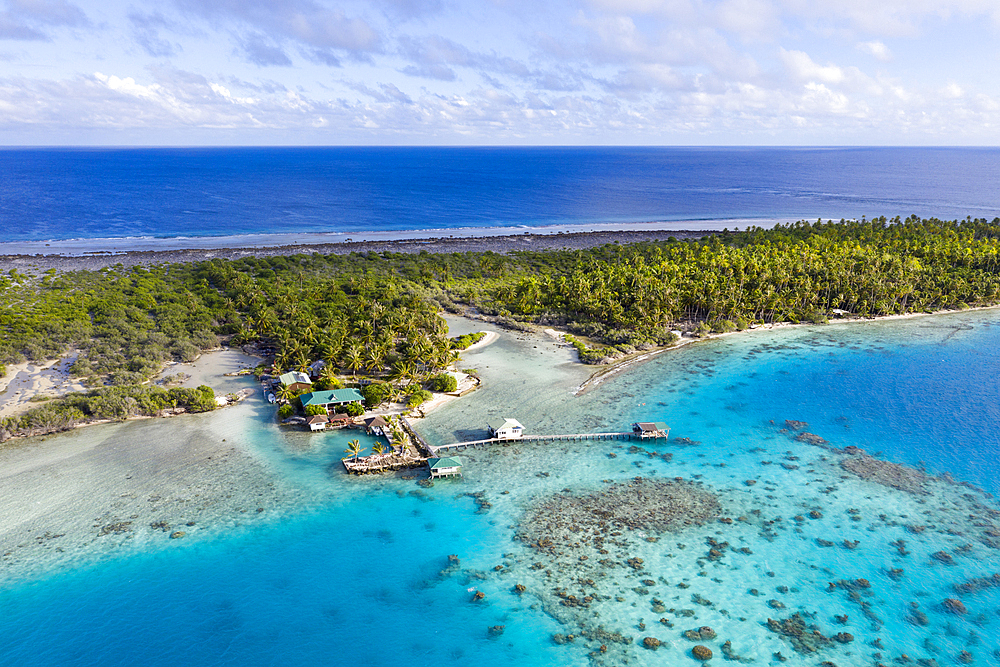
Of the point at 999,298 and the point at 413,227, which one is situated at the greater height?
the point at 413,227

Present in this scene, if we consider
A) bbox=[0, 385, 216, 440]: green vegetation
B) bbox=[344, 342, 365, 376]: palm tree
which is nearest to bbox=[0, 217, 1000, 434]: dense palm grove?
bbox=[344, 342, 365, 376]: palm tree

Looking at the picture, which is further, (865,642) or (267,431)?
(267,431)

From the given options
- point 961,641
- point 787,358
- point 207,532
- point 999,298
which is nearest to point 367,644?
point 207,532

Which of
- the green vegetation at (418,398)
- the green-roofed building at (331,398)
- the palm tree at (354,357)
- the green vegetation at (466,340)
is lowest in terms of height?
the green vegetation at (418,398)

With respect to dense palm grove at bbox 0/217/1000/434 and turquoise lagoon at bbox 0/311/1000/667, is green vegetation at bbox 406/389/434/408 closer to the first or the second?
turquoise lagoon at bbox 0/311/1000/667

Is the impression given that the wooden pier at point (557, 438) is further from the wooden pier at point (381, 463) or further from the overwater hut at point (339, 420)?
the overwater hut at point (339, 420)

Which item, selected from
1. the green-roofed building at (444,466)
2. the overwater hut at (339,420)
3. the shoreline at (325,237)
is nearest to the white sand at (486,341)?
the overwater hut at (339,420)

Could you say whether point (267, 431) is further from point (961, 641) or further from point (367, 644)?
point (961, 641)
